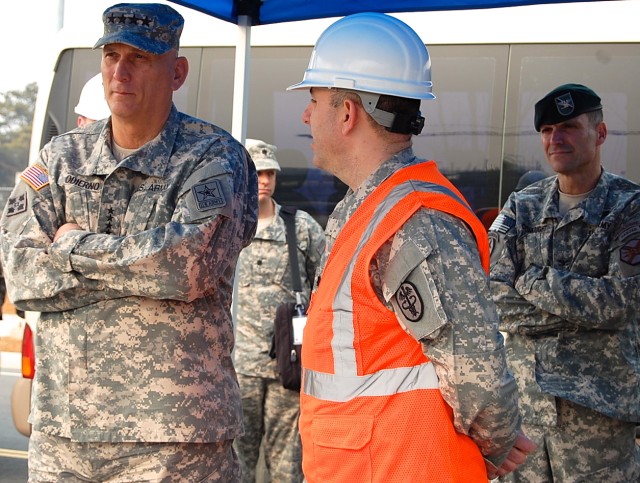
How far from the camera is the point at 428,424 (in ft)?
7.80

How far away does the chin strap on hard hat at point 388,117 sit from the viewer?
2.55 metres

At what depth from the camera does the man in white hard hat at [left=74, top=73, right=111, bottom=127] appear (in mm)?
5266

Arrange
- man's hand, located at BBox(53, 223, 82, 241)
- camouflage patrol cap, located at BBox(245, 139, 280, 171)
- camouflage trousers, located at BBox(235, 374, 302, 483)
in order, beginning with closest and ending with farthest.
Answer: man's hand, located at BBox(53, 223, 82, 241)
camouflage trousers, located at BBox(235, 374, 302, 483)
camouflage patrol cap, located at BBox(245, 139, 280, 171)

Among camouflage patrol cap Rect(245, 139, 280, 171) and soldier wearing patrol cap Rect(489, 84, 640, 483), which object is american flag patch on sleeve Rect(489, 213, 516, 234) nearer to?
soldier wearing patrol cap Rect(489, 84, 640, 483)

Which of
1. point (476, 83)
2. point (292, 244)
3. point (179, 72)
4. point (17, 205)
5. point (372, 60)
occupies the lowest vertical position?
point (292, 244)

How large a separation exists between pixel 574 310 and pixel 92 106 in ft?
8.96

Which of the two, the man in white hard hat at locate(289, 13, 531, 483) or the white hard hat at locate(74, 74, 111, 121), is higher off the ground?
the white hard hat at locate(74, 74, 111, 121)

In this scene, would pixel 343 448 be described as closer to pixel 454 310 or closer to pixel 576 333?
pixel 454 310

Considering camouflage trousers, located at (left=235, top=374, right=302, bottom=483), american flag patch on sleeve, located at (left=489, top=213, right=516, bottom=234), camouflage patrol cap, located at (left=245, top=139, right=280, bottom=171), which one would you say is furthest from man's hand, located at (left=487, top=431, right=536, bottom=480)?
camouflage patrol cap, located at (left=245, top=139, right=280, bottom=171)

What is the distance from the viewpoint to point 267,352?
5.89 meters

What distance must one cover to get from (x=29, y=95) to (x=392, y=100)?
35594 millimetres

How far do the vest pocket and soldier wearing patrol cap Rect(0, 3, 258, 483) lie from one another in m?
0.84

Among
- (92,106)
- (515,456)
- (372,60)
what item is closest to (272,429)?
(92,106)

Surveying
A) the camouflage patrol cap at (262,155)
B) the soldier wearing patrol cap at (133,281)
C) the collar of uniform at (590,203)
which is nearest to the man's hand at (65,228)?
the soldier wearing patrol cap at (133,281)
